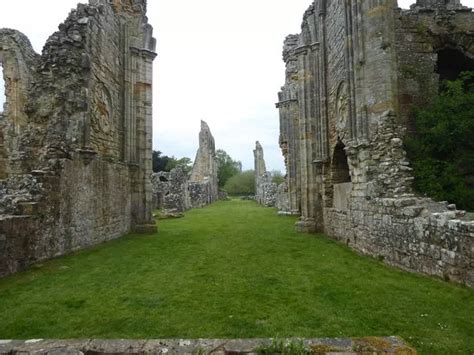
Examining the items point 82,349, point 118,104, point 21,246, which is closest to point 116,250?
point 21,246

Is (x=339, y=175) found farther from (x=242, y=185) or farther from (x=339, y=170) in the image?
(x=242, y=185)

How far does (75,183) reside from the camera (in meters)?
8.43

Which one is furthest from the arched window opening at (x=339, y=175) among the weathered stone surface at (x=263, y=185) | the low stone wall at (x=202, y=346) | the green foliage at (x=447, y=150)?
the weathered stone surface at (x=263, y=185)

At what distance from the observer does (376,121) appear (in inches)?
327

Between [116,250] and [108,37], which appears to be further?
[108,37]

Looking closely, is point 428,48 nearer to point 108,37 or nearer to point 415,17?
point 415,17

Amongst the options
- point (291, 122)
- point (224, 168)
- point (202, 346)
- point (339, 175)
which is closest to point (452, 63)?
point (339, 175)

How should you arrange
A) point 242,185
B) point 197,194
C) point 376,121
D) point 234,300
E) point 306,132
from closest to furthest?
point 234,300
point 376,121
point 306,132
point 197,194
point 242,185

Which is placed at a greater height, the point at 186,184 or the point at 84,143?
the point at 84,143

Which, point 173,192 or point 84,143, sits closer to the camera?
point 84,143

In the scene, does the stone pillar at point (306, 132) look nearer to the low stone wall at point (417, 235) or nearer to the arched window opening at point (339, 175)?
the arched window opening at point (339, 175)

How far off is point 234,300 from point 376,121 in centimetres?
582

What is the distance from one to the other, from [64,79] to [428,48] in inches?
382

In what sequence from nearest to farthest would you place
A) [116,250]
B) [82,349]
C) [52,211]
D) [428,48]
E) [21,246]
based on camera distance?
1. [82,349]
2. [21,246]
3. [52,211]
4. [116,250]
5. [428,48]
